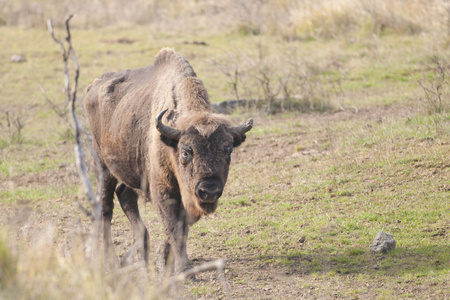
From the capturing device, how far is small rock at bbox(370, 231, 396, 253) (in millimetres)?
6723

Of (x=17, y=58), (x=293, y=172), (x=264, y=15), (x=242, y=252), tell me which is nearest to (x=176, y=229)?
(x=242, y=252)

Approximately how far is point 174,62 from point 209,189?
2405 mm

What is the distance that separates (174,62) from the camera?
770 cm

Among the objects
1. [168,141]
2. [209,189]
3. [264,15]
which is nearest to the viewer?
[209,189]

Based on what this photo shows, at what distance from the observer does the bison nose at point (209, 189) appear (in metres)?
5.96

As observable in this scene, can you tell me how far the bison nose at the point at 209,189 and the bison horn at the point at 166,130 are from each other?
2.17 feet

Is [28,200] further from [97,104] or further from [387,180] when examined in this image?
[387,180]

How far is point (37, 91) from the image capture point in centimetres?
1647

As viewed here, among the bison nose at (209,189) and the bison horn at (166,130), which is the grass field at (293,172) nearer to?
the bison nose at (209,189)

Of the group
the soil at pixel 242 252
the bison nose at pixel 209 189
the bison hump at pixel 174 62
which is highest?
the bison hump at pixel 174 62

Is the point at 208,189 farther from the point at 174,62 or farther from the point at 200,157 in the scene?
the point at 174,62

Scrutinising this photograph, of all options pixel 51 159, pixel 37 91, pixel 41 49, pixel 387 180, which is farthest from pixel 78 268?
pixel 41 49

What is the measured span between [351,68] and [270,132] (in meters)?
5.04

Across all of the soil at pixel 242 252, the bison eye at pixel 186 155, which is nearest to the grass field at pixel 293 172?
the soil at pixel 242 252
